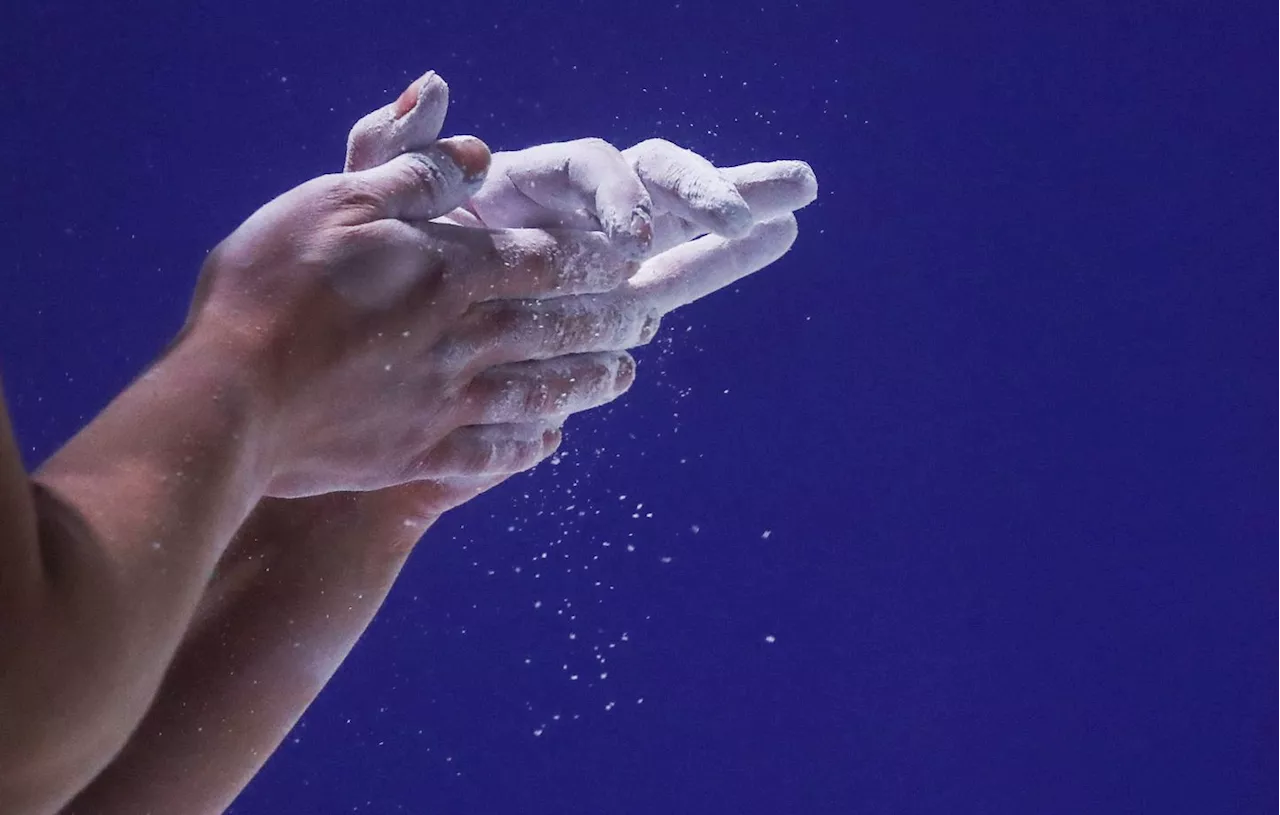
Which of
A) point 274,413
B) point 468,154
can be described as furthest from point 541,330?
point 274,413

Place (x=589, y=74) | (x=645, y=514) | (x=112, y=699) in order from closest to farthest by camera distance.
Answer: (x=112, y=699) < (x=589, y=74) < (x=645, y=514)

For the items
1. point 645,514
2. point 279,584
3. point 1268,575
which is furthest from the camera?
point 1268,575

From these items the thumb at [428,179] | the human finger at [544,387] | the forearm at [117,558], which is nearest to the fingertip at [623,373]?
the human finger at [544,387]

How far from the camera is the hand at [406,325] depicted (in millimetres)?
823

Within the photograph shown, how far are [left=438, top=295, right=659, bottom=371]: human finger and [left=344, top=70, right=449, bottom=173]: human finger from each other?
6.4 inches

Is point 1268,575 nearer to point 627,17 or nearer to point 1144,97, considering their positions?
point 1144,97

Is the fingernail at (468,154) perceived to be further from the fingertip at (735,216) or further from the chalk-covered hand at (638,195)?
the fingertip at (735,216)

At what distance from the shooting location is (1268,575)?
234 centimetres

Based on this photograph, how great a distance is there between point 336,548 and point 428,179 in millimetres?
362

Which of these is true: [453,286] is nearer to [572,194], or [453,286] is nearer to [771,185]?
[572,194]

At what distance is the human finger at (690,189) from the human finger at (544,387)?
14 centimetres

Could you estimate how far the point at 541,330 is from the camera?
982 mm

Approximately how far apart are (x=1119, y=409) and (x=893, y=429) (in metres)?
0.44

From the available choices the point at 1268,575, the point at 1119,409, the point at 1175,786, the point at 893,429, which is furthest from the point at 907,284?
the point at 1175,786
